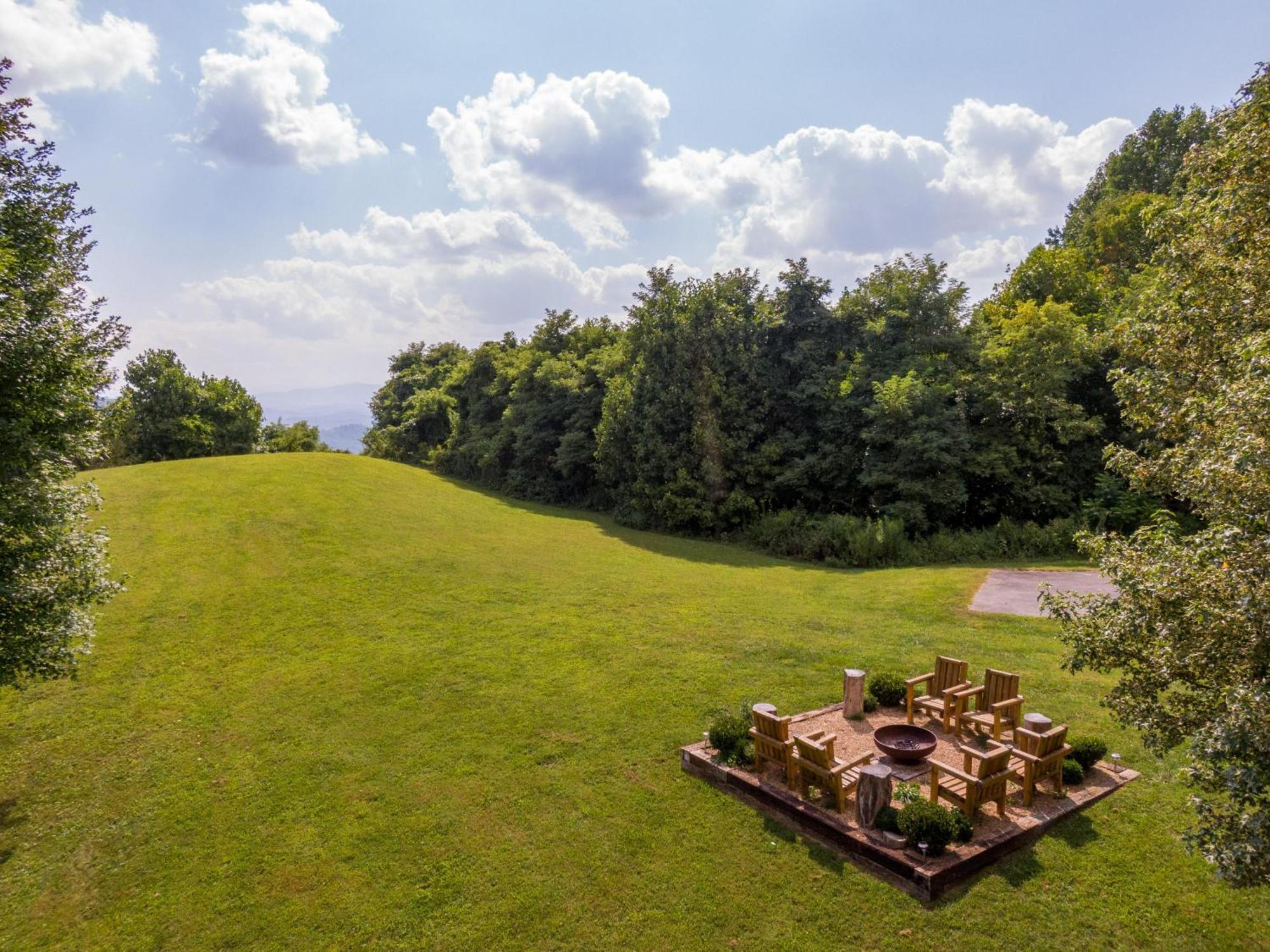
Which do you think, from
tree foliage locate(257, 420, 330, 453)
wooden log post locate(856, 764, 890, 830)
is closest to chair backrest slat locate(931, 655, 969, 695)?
wooden log post locate(856, 764, 890, 830)

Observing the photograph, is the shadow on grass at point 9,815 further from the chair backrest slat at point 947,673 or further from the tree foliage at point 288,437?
the tree foliage at point 288,437

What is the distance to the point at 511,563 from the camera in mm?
23438

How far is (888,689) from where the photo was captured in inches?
489

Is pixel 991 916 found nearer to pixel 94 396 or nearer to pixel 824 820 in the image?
pixel 824 820

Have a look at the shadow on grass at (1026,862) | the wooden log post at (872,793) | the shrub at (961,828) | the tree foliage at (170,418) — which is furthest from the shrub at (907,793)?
the tree foliage at (170,418)

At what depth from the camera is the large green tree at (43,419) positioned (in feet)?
27.1

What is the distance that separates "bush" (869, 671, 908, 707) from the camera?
1238 cm

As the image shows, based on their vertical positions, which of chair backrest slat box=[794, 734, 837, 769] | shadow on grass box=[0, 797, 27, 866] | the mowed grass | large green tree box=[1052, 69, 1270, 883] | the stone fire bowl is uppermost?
large green tree box=[1052, 69, 1270, 883]

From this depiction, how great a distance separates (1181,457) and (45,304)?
14829 millimetres

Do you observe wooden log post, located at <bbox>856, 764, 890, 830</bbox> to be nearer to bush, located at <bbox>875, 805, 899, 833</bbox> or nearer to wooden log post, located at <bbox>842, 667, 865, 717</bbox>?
bush, located at <bbox>875, 805, 899, 833</bbox>

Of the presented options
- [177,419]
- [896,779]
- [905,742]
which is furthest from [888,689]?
[177,419]

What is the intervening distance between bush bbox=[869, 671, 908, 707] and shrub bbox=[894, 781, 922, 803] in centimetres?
303

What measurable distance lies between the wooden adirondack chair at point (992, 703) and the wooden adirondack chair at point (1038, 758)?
3.26 feet

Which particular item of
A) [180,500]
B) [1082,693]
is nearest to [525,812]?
[1082,693]
